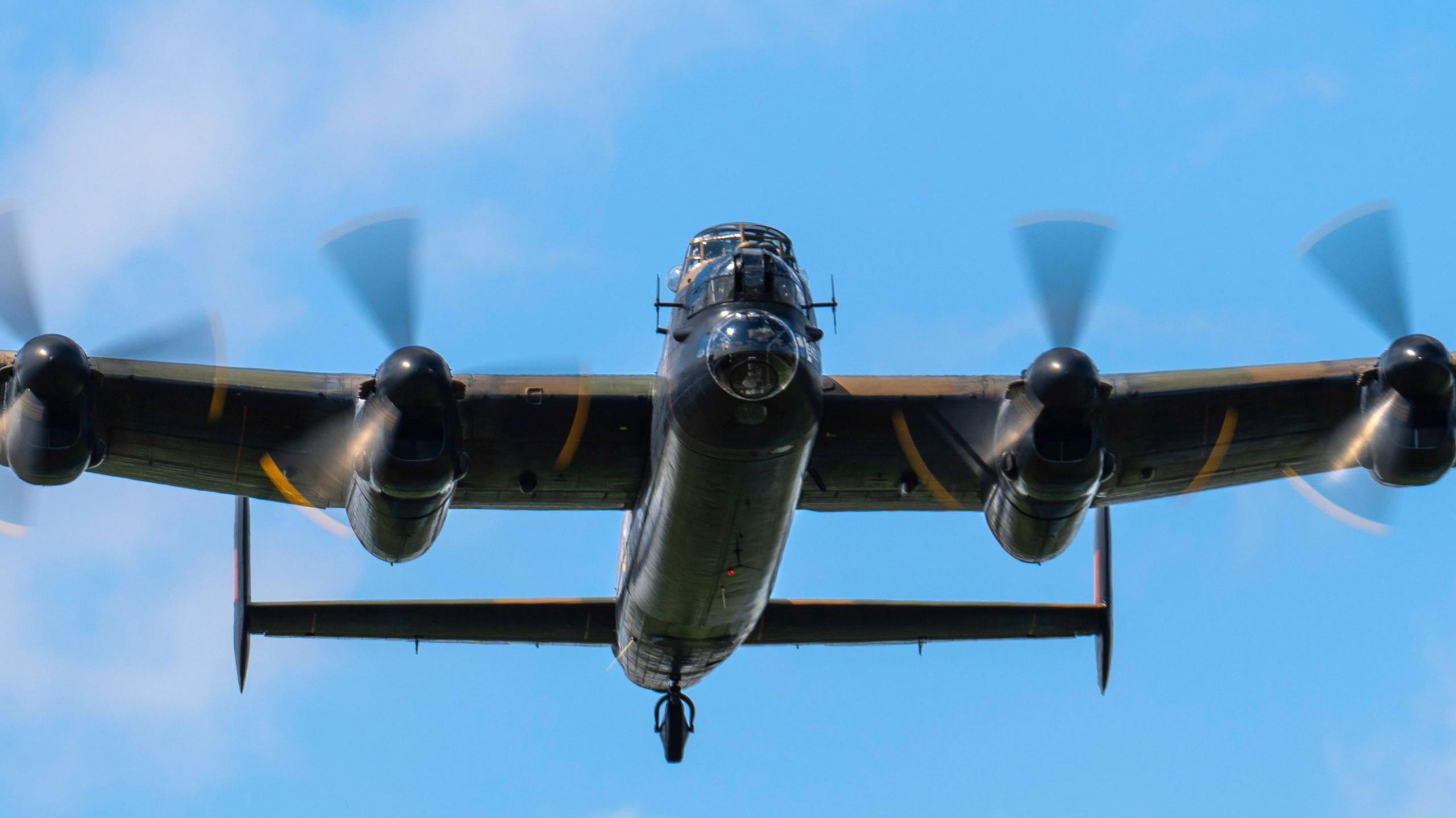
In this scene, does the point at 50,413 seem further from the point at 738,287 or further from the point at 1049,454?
the point at 1049,454

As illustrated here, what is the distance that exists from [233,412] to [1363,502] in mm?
14115

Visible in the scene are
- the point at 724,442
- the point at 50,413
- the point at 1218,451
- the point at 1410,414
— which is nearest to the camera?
the point at 724,442

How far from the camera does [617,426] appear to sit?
23.1m

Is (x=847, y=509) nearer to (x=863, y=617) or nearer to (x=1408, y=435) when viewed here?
(x=863, y=617)

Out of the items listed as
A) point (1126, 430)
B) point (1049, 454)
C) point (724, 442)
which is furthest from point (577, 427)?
point (1126, 430)

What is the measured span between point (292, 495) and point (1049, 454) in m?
9.58

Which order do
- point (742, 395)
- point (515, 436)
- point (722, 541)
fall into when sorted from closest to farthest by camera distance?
point (742, 395) → point (722, 541) → point (515, 436)

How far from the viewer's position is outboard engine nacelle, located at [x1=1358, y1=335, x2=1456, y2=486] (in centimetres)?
2134

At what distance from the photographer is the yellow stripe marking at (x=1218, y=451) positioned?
2350cm

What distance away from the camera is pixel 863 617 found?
83.9 ft

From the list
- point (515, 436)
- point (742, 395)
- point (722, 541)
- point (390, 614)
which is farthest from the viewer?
point (390, 614)

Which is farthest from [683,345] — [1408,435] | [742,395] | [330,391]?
[1408,435]

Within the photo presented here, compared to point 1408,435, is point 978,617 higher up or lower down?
lower down

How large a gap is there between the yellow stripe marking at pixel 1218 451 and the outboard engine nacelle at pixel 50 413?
45.2 feet
